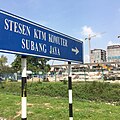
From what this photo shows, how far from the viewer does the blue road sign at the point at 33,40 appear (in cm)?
359

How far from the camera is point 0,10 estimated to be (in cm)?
354

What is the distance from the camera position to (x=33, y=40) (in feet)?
13.4

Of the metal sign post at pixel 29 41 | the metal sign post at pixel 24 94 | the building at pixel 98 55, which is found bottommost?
the metal sign post at pixel 24 94

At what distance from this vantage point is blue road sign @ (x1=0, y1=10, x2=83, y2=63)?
3592 millimetres

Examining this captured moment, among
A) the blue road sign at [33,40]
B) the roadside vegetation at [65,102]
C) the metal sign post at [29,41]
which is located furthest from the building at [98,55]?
the metal sign post at [29,41]

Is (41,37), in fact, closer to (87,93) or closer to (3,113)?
(3,113)

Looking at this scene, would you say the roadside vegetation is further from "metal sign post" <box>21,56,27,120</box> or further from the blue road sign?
"metal sign post" <box>21,56,27,120</box>

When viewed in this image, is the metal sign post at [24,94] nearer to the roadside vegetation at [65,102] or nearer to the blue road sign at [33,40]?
the blue road sign at [33,40]

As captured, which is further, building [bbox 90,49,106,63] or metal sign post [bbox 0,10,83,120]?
building [bbox 90,49,106,63]

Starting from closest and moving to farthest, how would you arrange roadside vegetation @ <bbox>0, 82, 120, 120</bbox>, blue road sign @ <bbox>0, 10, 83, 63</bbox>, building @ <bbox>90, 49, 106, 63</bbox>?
blue road sign @ <bbox>0, 10, 83, 63</bbox> < roadside vegetation @ <bbox>0, 82, 120, 120</bbox> < building @ <bbox>90, 49, 106, 63</bbox>

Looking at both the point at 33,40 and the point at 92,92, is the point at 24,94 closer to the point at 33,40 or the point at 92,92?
the point at 33,40

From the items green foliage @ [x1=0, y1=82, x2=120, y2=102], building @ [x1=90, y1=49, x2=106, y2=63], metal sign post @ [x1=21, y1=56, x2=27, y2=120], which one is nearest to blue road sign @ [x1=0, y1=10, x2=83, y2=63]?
metal sign post @ [x1=21, y1=56, x2=27, y2=120]

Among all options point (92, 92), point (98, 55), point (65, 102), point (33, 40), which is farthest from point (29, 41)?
point (98, 55)

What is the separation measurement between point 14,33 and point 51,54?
3.26 ft
